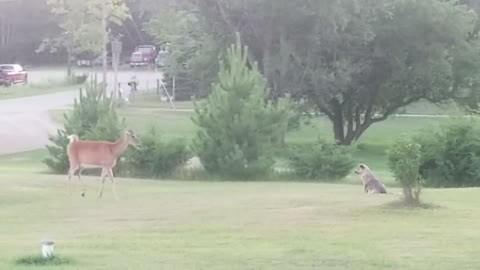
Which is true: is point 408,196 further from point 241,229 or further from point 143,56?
point 143,56

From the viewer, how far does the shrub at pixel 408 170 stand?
13977 mm

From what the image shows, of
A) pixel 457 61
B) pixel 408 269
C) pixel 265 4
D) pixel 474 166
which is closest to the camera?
pixel 408 269

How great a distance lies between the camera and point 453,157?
24953mm

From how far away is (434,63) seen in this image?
4219cm

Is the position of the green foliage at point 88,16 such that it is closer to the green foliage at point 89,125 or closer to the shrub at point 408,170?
the green foliage at point 89,125

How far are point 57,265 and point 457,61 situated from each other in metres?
36.1

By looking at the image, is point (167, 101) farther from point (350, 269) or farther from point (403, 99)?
point (350, 269)

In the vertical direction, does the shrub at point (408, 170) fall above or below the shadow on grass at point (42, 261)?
above

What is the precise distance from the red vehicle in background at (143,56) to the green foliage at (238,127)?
216 feet

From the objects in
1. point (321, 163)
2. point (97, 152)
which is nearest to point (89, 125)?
point (321, 163)

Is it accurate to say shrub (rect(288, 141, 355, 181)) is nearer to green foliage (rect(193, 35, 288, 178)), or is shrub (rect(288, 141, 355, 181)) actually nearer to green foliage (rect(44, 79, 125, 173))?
green foliage (rect(193, 35, 288, 178))

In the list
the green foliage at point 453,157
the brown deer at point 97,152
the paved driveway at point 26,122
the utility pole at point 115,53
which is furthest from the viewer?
Answer: the utility pole at point 115,53

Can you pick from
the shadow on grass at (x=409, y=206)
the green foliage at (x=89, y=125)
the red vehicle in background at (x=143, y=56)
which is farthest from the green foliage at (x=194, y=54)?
the red vehicle in background at (x=143, y=56)

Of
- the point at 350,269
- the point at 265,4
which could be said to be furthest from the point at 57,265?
the point at 265,4
